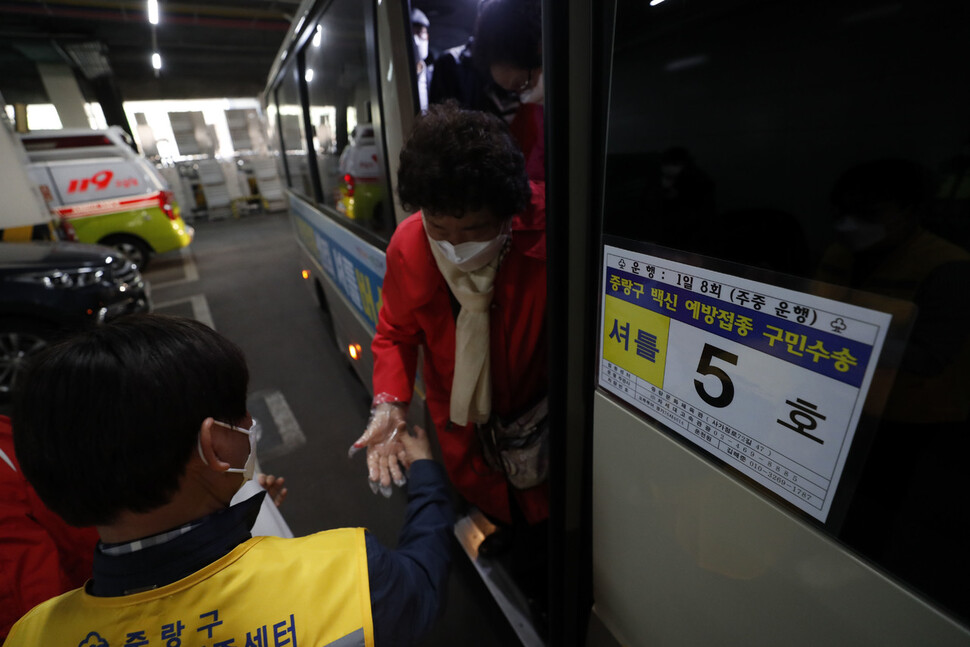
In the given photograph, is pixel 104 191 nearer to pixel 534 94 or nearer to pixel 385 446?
pixel 534 94

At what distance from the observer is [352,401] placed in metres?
3.38

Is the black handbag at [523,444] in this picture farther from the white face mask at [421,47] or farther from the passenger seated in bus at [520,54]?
the white face mask at [421,47]

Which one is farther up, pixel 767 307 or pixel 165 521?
pixel 767 307

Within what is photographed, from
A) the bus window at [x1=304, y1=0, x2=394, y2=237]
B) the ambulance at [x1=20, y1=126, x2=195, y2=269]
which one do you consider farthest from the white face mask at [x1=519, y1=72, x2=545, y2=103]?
the ambulance at [x1=20, y1=126, x2=195, y2=269]

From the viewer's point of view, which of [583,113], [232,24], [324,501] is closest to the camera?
[583,113]

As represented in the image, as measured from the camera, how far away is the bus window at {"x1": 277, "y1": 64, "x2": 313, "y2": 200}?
329cm

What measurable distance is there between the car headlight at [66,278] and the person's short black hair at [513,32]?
3976 millimetres

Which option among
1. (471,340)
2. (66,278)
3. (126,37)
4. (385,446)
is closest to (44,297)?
(66,278)

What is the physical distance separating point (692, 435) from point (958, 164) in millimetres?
472

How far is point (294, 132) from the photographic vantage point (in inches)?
156

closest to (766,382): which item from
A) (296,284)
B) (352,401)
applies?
(352,401)

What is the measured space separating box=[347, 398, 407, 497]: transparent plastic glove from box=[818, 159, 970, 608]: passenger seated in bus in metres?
0.93

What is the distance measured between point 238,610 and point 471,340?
737 mm

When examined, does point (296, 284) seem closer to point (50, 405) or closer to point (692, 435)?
point (50, 405)
